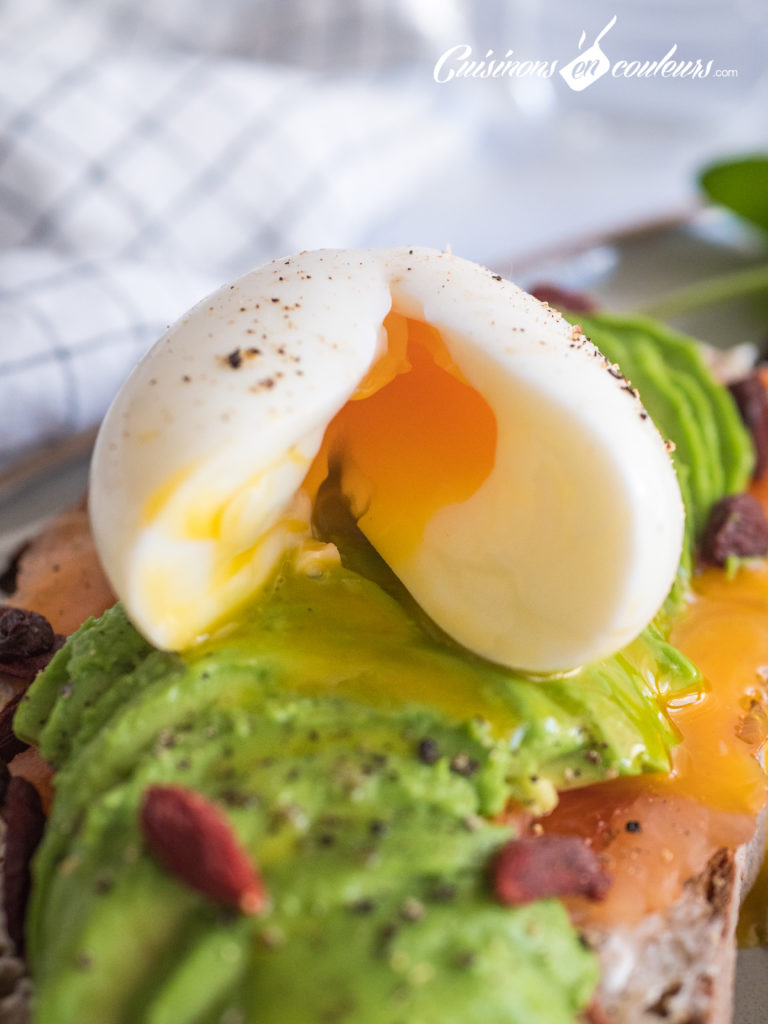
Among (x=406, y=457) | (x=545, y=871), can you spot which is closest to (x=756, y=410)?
(x=406, y=457)

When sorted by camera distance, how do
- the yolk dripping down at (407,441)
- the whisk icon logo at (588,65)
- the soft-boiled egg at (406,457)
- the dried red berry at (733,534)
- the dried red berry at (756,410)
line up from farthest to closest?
the whisk icon logo at (588,65)
the dried red berry at (756,410)
the dried red berry at (733,534)
the yolk dripping down at (407,441)
the soft-boiled egg at (406,457)

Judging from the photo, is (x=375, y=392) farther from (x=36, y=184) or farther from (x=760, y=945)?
(x=36, y=184)

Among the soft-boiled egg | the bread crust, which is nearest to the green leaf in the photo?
the soft-boiled egg

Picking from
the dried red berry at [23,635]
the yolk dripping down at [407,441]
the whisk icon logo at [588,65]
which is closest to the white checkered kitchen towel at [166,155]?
the whisk icon logo at [588,65]

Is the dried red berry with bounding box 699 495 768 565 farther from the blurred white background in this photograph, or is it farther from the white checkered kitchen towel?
the white checkered kitchen towel

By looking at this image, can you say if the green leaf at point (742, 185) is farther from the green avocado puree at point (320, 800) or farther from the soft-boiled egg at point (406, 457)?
the green avocado puree at point (320, 800)

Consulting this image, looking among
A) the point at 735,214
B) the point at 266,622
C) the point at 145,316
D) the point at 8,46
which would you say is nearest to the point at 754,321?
the point at 735,214

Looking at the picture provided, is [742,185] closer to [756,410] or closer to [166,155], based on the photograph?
[756,410]
